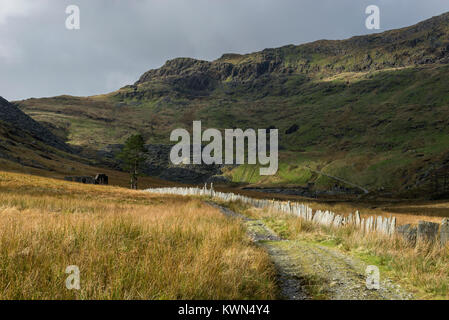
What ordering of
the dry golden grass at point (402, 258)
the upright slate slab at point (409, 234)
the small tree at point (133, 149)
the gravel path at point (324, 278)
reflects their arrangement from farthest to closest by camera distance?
the small tree at point (133, 149), the upright slate slab at point (409, 234), the dry golden grass at point (402, 258), the gravel path at point (324, 278)

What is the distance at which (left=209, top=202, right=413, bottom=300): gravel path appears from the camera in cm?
423

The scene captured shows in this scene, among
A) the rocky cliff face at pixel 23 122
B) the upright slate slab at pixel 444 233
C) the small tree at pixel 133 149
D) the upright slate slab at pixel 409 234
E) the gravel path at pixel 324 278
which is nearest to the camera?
the gravel path at pixel 324 278

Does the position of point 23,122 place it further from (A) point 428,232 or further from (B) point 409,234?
(A) point 428,232

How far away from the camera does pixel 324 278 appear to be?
16.1 ft

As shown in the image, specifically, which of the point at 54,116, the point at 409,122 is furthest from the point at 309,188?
the point at 54,116

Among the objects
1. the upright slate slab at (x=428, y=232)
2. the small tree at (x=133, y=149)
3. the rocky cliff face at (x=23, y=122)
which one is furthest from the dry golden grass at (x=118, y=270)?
the rocky cliff face at (x=23, y=122)

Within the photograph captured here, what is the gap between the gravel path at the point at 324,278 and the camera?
423 cm

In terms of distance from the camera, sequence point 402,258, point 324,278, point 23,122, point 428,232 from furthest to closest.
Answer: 1. point 23,122
2. point 428,232
3. point 402,258
4. point 324,278

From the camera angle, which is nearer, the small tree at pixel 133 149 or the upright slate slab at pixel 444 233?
the upright slate slab at pixel 444 233

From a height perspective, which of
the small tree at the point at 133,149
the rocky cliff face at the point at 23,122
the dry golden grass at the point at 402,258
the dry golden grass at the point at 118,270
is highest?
the rocky cliff face at the point at 23,122

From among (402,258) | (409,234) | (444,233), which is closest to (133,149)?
(409,234)

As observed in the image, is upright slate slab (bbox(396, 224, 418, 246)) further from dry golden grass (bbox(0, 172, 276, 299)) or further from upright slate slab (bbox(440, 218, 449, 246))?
dry golden grass (bbox(0, 172, 276, 299))

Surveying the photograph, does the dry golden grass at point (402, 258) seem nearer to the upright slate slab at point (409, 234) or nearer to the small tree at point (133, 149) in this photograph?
the upright slate slab at point (409, 234)
